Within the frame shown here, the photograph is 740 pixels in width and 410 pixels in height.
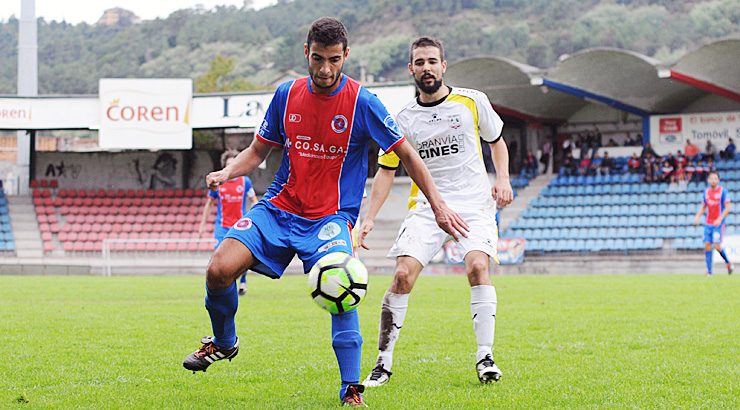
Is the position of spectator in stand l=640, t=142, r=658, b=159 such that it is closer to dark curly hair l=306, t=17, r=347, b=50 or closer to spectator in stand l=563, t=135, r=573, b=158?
spectator in stand l=563, t=135, r=573, b=158

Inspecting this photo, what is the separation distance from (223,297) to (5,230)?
3282cm

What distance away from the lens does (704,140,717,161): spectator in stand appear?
1377 inches

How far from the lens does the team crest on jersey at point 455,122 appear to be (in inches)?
278

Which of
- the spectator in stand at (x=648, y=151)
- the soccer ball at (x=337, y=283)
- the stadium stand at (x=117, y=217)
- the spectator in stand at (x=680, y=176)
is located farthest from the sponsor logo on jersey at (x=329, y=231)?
the spectator in stand at (x=648, y=151)

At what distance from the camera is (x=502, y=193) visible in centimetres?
696

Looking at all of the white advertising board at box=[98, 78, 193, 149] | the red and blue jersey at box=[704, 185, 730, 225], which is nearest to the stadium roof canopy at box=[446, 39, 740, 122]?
the white advertising board at box=[98, 78, 193, 149]

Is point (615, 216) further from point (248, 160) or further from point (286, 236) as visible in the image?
point (286, 236)

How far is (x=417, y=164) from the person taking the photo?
19.1ft

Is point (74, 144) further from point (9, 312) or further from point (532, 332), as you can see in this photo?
point (532, 332)

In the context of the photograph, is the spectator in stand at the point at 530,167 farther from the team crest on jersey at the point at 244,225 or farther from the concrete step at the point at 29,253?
the team crest on jersey at the point at 244,225

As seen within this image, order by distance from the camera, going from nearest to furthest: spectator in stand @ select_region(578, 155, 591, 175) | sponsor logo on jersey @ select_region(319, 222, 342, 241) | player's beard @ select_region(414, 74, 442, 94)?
sponsor logo on jersey @ select_region(319, 222, 342, 241)
player's beard @ select_region(414, 74, 442, 94)
spectator in stand @ select_region(578, 155, 591, 175)

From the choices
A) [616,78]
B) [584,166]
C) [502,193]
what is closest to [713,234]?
[616,78]

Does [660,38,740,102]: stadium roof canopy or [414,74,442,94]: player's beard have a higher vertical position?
[660,38,740,102]: stadium roof canopy

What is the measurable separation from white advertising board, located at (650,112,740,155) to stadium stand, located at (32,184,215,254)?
17.4m
